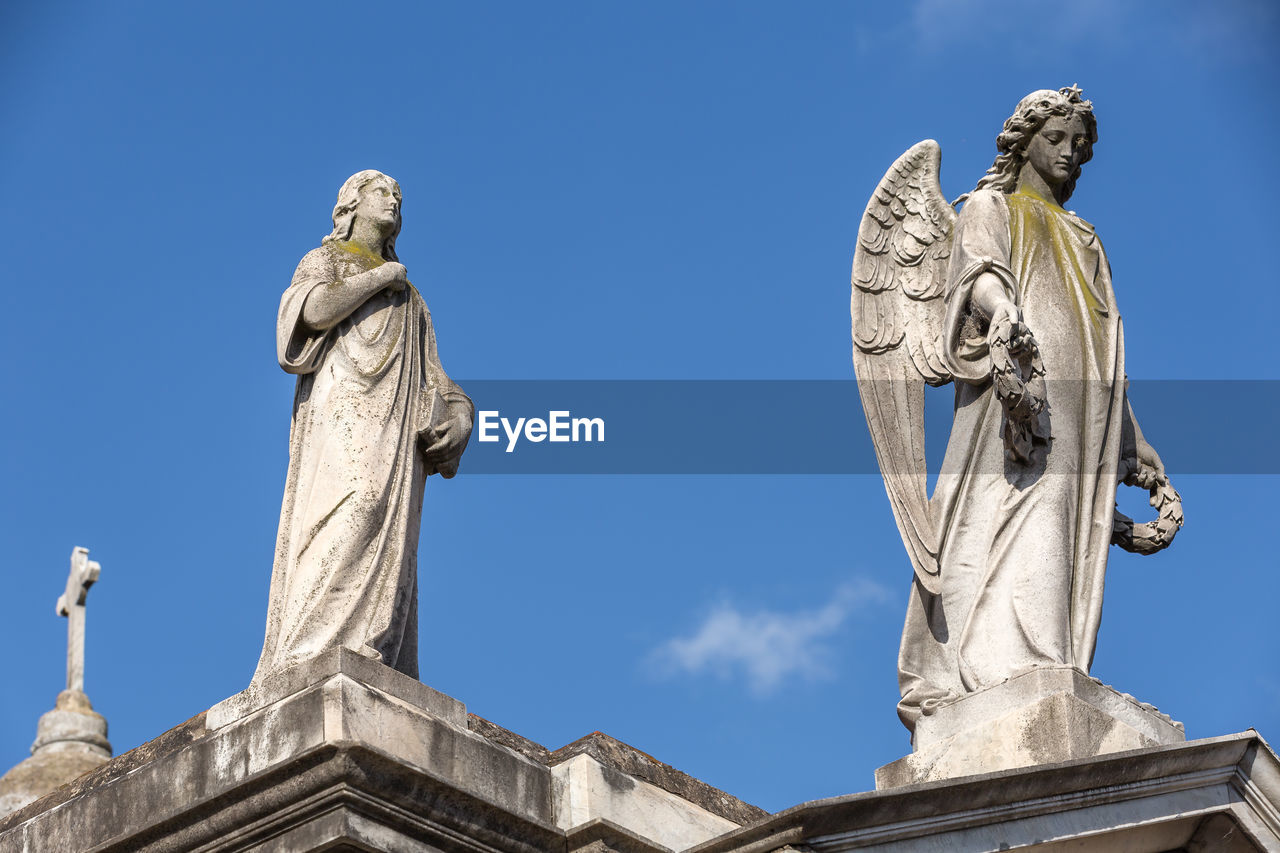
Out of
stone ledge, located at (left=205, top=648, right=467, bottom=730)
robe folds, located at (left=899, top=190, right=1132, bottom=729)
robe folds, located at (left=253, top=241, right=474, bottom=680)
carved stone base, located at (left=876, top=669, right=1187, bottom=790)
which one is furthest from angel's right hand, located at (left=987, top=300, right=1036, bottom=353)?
stone ledge, located at (left=205, top=648, right=467, bottom=730)

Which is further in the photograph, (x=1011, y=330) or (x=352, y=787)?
(x=1011, y=330)

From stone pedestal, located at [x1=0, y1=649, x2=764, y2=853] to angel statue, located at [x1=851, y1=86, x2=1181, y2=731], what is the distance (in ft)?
6.68

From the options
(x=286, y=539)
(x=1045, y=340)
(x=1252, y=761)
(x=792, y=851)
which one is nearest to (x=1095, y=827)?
(x=1252, y=761)

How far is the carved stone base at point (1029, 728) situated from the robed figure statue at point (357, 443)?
2.54 m

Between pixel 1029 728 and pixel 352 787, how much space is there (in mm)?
3333

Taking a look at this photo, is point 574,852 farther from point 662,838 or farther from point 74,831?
point 74,831

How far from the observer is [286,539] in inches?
388

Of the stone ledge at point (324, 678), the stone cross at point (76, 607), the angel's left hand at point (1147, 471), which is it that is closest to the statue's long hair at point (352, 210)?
the stone ledge at point (324, 678)

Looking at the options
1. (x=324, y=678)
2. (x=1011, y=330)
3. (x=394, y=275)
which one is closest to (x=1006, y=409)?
(x=1011, y=330)

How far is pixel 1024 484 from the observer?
1101 cm

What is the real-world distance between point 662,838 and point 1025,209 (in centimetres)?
417

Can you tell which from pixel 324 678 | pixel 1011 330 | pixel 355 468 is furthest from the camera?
pixel 1011 330

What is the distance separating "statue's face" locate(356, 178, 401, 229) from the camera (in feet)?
35.1

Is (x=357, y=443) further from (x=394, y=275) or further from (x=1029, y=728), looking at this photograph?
(x=1029, y=728)
